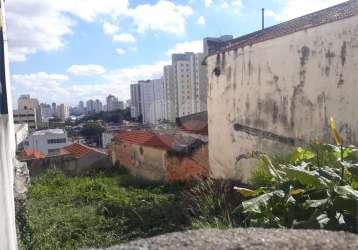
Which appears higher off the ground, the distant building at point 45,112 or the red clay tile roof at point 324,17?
the red clay tile roof at point 324,17

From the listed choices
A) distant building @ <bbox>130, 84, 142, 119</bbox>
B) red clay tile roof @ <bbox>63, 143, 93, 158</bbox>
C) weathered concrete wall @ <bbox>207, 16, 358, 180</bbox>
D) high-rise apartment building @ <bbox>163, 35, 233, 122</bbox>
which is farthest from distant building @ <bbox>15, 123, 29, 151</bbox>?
distant building @ <bbox>130, 84, 142, 119</bbox>

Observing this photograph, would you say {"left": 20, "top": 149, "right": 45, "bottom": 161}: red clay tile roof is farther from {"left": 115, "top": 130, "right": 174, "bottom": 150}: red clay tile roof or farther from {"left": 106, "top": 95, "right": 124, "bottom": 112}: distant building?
{"left": 106, "top": 95, "right": 124, "bottom": 112}: distant building

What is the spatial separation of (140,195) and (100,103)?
111945 millimetres

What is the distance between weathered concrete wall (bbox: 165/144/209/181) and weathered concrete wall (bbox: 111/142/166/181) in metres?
0.41

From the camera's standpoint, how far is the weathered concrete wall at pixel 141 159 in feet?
52.7

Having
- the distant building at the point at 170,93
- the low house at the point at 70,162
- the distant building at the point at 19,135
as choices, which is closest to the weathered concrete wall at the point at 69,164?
the low house at the point at 70,162

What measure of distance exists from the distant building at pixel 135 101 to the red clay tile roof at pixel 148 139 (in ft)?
137

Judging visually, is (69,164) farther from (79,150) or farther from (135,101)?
(135,101)

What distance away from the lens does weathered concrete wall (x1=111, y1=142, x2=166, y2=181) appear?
1608cm

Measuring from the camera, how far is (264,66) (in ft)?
36.6

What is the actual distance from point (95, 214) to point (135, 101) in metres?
54.8

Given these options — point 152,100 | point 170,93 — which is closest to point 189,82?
point 170,93

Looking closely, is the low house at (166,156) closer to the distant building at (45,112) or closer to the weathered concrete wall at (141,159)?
the weathered concrete wall at (141,159)

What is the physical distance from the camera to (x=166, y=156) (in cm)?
1556
